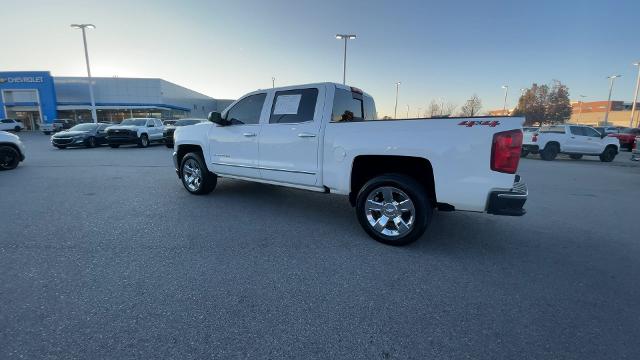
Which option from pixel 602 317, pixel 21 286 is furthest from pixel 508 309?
pixel 21 286

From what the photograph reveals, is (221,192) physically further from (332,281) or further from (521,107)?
(521,107)

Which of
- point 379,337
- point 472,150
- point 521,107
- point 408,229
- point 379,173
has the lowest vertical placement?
point 379,337

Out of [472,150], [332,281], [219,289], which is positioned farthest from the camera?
[472,150]

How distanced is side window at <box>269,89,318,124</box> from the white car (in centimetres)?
1487

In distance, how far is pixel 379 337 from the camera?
6.97 feet

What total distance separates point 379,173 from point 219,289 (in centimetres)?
249

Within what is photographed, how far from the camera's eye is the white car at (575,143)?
1420 cm

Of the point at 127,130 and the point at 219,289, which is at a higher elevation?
→ the point at 127,130

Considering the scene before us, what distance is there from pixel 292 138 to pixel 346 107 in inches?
39.7

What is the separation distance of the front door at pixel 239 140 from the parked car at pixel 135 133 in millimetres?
14458

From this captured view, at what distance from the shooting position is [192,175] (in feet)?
20.2

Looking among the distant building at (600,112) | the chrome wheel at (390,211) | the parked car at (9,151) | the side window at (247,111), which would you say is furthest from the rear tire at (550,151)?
the distant building at (600,112)

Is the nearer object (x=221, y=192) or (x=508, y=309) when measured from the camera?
(x=508, y=309)

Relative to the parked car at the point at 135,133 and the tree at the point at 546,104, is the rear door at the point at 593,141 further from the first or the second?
the tree at the point at 546,104
